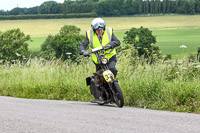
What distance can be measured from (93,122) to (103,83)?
271 centimetres

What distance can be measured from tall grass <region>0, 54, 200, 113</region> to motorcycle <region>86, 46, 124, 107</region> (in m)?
0.50

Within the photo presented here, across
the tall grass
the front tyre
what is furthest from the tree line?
the front tyre

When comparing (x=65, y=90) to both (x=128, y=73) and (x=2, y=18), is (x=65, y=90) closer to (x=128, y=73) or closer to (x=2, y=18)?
(x=128, y=73)

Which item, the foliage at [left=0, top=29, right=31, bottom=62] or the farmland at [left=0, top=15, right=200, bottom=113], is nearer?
the farmland at [left=0, top=15, right=200, bottom=113]

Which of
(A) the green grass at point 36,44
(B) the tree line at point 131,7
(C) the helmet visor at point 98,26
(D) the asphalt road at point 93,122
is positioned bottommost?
(A) the green grass at point 36,44

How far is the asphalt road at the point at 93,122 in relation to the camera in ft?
17.4

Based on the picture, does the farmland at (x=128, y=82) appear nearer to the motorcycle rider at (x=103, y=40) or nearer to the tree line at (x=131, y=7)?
the motorcycle rider at (x=103, y=40)

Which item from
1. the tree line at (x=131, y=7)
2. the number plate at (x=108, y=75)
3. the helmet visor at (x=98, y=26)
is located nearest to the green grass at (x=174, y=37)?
the tree line at (x=131, y=7)

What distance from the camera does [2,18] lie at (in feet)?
438

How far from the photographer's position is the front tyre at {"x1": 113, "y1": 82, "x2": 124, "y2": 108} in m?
7.89

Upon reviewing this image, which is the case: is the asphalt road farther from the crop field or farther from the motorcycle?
the crop field

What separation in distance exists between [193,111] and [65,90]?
156 inches

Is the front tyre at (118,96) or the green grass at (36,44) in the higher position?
the front tyre at (118,96)

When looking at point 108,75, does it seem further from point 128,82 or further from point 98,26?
point 128,82
